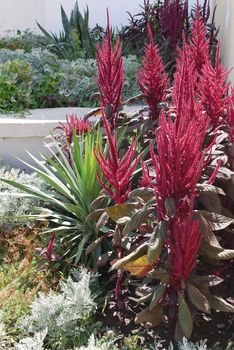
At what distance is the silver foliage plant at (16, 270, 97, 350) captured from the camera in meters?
2.71

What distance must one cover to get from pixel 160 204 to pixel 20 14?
6.09 m

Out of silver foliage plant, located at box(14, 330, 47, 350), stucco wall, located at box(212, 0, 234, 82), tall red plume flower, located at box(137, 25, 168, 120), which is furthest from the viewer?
stucco wall, located at box(212, 0, 234, 82)

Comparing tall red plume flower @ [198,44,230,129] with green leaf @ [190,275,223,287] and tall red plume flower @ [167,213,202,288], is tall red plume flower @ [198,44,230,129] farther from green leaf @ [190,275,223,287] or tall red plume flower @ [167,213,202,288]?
green leaf @ [190,275,223,287]

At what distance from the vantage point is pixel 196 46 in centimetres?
347

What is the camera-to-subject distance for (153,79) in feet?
10.7

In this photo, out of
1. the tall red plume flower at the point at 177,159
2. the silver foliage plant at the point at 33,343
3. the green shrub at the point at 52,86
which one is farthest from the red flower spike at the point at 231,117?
the green shrub at the point at 52,86

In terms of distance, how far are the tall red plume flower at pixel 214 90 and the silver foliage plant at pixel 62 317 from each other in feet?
3.39

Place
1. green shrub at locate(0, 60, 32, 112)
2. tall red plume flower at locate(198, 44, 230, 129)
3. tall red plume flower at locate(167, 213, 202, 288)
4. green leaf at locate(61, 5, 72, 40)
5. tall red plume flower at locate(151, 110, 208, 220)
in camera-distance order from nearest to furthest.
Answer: tall red plume flower at locate(151, 110, 208, 220), tall red plume flower at locate(167, 213, 202, 288), tall red plume flower at locate(198, 44, 230, 129), green shrub at locate(0, 60, 32, 112), green leaf at locate(61, 5, 72, 40)

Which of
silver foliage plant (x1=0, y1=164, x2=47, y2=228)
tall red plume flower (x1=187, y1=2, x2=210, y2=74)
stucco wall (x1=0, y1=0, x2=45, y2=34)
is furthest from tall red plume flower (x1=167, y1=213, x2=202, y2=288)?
stucco wall (x1=0, y1=0, x2=45, y2=34)

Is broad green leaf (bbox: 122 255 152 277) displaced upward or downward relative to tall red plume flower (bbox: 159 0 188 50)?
downward

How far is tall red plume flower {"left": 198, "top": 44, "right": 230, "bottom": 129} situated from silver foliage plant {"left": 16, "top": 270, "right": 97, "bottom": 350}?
1.03 m

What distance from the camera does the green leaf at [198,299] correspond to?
95.2 inches

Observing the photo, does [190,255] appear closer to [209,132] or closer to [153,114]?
[209,132]

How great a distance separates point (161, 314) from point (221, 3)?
436cm
